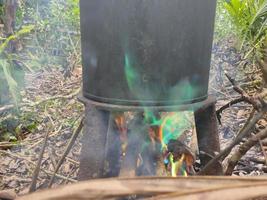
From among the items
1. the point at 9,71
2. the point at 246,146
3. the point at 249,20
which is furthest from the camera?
the point at 249,20

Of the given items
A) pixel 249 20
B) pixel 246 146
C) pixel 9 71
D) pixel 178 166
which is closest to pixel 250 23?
pixel 249 20

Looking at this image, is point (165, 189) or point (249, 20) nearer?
point (165, 189)

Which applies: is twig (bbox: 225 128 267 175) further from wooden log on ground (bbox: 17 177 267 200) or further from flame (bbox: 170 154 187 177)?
wooden log on ground (bbox: 17 177 267 200)

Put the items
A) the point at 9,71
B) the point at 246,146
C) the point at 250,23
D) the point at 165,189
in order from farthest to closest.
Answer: the point at 250,23 → the point at 9,71 → the point at 246,146 → the point at 165,189

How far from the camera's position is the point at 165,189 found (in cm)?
64

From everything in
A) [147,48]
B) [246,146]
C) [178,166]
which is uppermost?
[147,48]

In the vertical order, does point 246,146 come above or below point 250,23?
above

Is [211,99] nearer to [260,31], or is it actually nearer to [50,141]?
[50,141]

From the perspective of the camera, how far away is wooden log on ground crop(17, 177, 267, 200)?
59cm

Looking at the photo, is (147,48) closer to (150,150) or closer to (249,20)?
(150,150)

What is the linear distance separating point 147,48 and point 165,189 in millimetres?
828

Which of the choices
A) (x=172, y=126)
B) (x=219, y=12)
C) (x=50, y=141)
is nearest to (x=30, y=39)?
(x=219, y=12)

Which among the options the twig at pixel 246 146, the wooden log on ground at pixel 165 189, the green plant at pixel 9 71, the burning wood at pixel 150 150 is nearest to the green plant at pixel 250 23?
the green plant at pixel 9 71

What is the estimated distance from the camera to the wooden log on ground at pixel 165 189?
59 centimetres
